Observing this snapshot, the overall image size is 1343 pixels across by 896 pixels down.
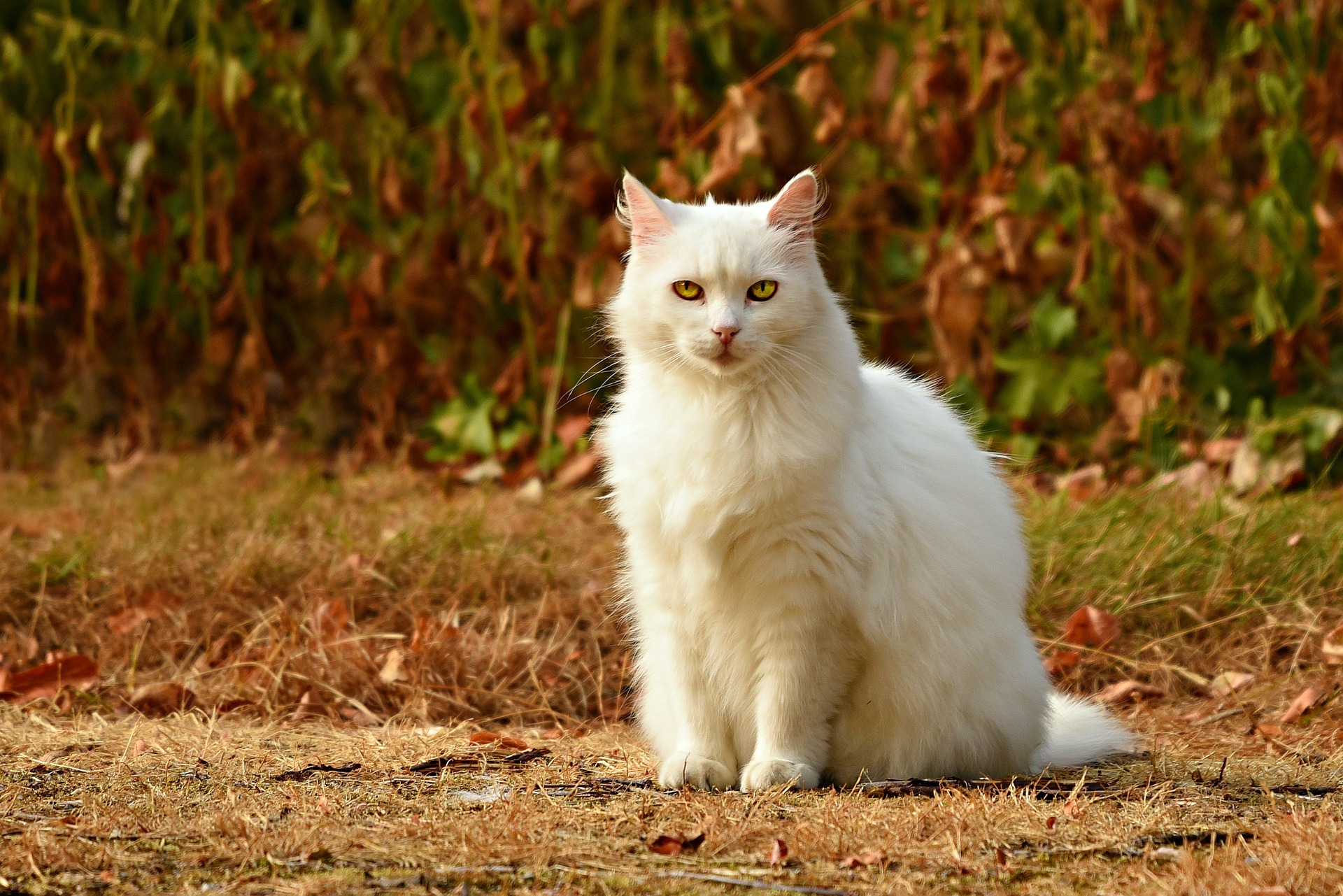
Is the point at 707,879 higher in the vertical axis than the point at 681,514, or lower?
lower

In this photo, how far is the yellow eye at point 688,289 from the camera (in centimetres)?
261

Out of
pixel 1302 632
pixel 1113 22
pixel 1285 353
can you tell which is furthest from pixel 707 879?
pixel 1113 22

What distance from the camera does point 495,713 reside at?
3480 mm

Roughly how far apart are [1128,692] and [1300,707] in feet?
1.35

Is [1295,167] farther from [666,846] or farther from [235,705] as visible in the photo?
[235,705]

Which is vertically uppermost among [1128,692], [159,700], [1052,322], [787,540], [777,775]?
[787,540]

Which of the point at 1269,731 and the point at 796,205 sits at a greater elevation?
the point at 796,205

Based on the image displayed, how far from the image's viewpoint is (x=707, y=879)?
191 cm

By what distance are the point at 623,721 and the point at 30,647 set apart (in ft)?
5.15

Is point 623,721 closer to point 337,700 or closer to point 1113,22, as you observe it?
point 337,700

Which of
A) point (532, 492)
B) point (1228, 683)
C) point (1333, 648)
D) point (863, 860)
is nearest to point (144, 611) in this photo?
point (532, 492)

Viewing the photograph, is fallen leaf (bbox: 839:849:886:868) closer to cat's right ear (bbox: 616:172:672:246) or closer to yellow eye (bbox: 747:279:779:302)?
yellow eye (bbox: 747:279:779:302)

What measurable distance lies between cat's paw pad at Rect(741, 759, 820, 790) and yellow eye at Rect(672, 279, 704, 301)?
2.81 feet

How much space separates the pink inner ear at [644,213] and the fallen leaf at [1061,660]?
1.62m
